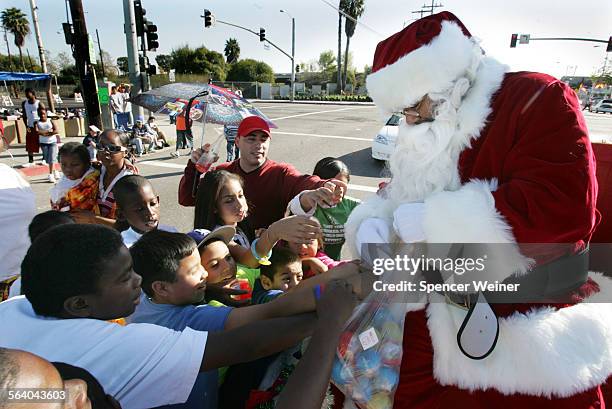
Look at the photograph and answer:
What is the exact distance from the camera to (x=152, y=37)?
446 inches

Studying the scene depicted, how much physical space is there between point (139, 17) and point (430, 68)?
11416mm

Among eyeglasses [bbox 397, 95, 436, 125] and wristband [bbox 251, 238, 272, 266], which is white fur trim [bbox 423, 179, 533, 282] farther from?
wristband [bbox 251, 238, 272, 266]

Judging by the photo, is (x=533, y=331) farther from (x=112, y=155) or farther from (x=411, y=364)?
(x=112, y=155)

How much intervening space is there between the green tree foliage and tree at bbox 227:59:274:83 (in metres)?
4.79

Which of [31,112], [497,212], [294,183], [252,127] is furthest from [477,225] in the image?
[31,112]

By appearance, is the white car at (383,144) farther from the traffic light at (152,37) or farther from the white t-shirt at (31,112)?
the white t-shirt at (31,112)

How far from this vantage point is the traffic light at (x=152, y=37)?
36.9ft

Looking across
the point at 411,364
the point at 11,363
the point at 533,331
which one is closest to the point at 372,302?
the point at 411,364

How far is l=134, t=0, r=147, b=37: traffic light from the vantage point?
1046 cm

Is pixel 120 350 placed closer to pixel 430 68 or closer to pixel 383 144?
pixel 430 68

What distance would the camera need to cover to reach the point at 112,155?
3328mm

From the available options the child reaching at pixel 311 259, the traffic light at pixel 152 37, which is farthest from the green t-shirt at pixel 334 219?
the traffic light at pixel 152 37

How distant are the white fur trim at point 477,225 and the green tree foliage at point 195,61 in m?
47.9

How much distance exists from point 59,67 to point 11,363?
63600 mm
